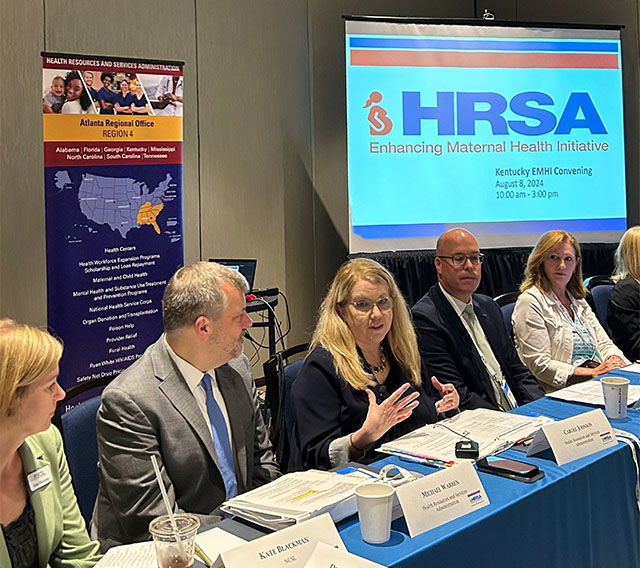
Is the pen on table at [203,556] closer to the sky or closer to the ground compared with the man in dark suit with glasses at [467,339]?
closer to the ground

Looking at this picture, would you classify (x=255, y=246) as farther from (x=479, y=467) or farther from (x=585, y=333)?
(x=479, y=467)

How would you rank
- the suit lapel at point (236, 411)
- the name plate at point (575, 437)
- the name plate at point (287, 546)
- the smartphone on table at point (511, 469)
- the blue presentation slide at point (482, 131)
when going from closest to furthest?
the name plate at point (287, 546), the smartphone on table at point (511, 469), the name plate at point (575, 437), the suit lapel at point (236, 411), the blue presentation slide at point (482, 131)

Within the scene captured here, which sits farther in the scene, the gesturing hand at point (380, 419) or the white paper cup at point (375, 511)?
the gesturing hand at point (380, 419)

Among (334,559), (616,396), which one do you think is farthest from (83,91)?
(334,559)

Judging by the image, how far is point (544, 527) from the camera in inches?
65.4

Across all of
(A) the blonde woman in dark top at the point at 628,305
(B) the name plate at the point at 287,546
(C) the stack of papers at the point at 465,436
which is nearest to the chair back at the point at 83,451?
(C) the stack of papers at the point at 465,436

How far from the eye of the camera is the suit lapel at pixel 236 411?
208 cm

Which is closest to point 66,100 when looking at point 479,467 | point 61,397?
point 61,397

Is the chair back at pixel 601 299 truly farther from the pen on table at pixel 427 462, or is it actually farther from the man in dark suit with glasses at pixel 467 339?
the pen on table at pixel 427 462

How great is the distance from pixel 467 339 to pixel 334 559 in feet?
5.91

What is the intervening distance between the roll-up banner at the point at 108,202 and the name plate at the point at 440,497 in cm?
267

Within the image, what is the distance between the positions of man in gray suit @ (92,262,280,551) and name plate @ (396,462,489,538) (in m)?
0.54

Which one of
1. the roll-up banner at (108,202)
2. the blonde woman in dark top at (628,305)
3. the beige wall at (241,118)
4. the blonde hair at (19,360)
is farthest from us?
the beige wall at (241,118)

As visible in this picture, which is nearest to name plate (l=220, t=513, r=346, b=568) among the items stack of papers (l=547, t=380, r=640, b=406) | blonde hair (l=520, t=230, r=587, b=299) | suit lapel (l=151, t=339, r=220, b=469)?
suit lapel (l=151, t=339, r=220, b=469)
